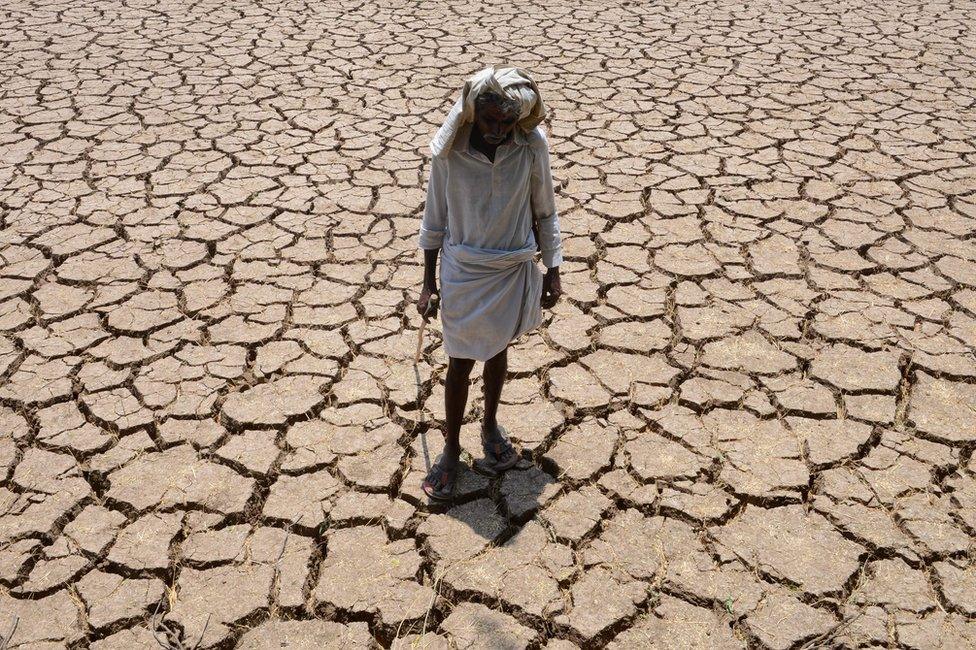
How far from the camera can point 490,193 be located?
2.15 m

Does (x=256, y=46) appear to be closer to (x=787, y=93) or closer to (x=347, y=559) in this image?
(x=787, y=93)

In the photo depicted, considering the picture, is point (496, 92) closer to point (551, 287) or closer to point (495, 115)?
point (495, 115)

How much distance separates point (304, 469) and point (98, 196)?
246 centimetres

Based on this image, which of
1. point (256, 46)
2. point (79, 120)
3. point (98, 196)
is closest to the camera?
point (98, 196)

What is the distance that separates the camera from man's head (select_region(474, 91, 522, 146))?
1963mm

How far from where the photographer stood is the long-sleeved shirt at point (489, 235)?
2.13m

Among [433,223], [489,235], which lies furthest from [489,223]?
[433,223]

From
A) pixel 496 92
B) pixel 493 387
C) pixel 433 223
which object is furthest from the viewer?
pixel 493 387

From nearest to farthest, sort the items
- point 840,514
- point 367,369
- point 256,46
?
point 840,514, point 367,369, point 256,46

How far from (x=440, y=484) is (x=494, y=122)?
112 centimetres

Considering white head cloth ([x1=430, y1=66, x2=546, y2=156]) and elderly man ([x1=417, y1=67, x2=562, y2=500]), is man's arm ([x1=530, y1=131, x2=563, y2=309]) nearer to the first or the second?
elderly man ([x1=417, y1=67, x2=562, y2=500])

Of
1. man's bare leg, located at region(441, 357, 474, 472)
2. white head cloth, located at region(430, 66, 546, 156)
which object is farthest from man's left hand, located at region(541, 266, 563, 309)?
white head cloth, located at region(430, 66, 546, 156)

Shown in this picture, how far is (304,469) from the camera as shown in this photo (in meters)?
2.66

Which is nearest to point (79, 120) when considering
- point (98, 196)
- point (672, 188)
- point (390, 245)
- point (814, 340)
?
point (98, 196)
